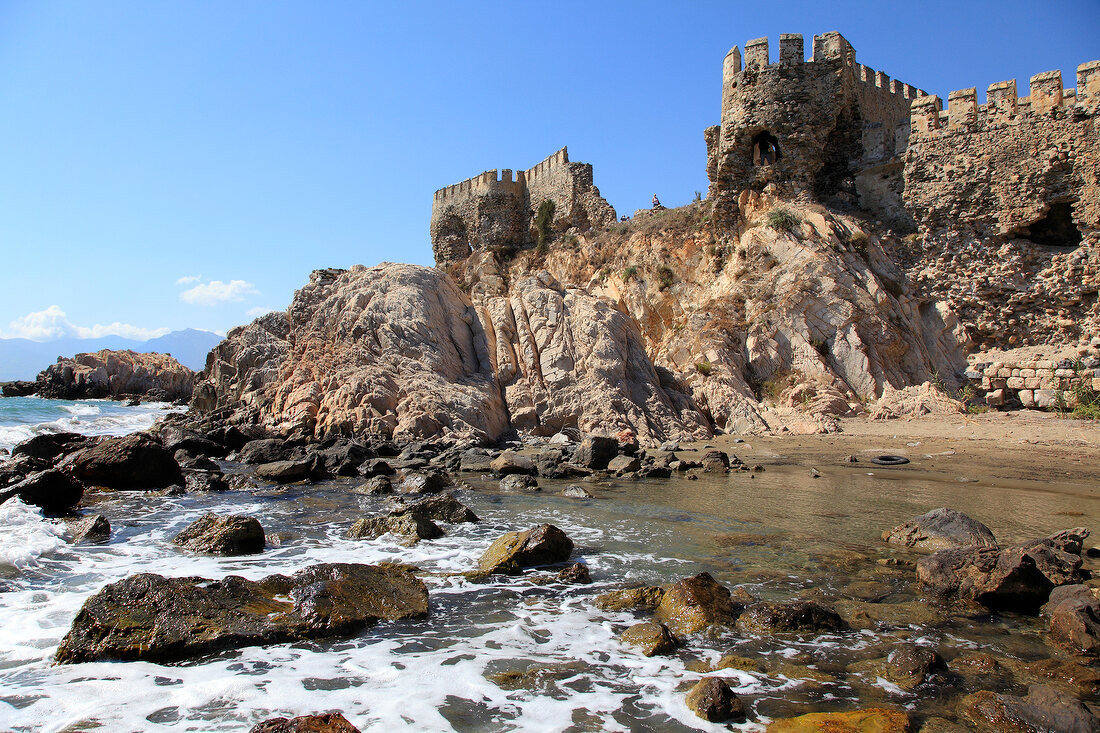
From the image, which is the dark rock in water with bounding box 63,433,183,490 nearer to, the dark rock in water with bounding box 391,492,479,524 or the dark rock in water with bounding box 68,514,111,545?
the dark rock in water with bounding box 68,514,111,545

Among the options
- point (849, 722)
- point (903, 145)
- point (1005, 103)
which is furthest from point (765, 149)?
point (849, 722)

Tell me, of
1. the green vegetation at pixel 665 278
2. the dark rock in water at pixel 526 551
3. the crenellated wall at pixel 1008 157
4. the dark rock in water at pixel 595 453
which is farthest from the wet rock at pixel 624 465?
the crenellated wall at pixel 1008 157

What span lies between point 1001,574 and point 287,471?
36.8ft

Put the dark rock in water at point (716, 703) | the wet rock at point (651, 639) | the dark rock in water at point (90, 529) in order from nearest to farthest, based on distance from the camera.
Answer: the dark rock in water at point (716, 703)
the wet rock at point (651, 639)
the dark rock in water at point (90, 529)

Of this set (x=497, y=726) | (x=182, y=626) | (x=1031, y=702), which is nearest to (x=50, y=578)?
(x=182, y=626)

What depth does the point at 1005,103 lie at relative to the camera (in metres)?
18.0

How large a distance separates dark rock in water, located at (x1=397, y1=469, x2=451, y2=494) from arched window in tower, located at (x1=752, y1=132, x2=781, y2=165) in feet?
53.3

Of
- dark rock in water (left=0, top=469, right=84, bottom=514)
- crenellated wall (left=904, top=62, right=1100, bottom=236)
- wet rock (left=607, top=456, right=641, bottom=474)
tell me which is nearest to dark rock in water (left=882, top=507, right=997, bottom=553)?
wet rock (left=607, top=456, right=641, bottom=474)

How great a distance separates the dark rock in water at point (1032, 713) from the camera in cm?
339

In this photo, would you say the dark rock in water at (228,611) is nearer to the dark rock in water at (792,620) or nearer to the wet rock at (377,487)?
the dark rock in water at (792,620)

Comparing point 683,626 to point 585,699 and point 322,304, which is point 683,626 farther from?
point 322,304

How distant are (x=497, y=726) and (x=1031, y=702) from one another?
2.96 meters

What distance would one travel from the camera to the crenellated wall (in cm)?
1695

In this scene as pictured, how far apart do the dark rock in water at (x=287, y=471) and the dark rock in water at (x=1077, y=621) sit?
37.5 feet
